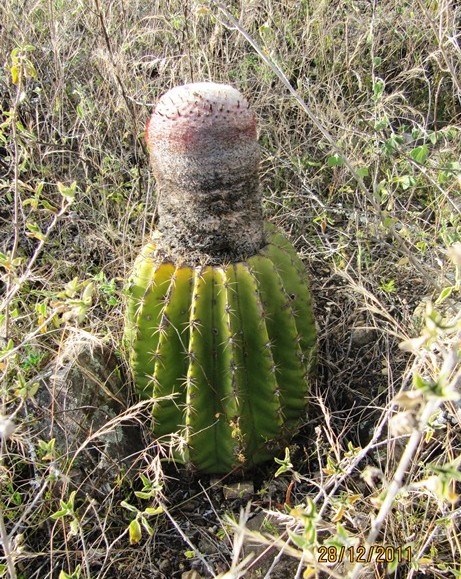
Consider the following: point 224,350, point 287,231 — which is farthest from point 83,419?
point 287,231

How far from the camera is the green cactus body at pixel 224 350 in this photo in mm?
1738

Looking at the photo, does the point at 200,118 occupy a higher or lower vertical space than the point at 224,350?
higher

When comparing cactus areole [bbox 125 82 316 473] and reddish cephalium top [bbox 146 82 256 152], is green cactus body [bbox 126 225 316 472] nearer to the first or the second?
cactus areole [bbox 125 82 316 473]

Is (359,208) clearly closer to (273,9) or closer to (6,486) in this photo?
(273,9)

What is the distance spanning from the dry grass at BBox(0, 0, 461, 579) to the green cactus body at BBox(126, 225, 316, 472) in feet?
0.44

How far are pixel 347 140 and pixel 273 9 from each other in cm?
102

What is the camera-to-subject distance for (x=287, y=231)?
8.95ft

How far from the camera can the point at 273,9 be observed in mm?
3369

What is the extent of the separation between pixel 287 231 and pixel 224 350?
1104mm

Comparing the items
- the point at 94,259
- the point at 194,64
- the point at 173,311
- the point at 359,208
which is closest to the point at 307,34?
the point at 194,64
